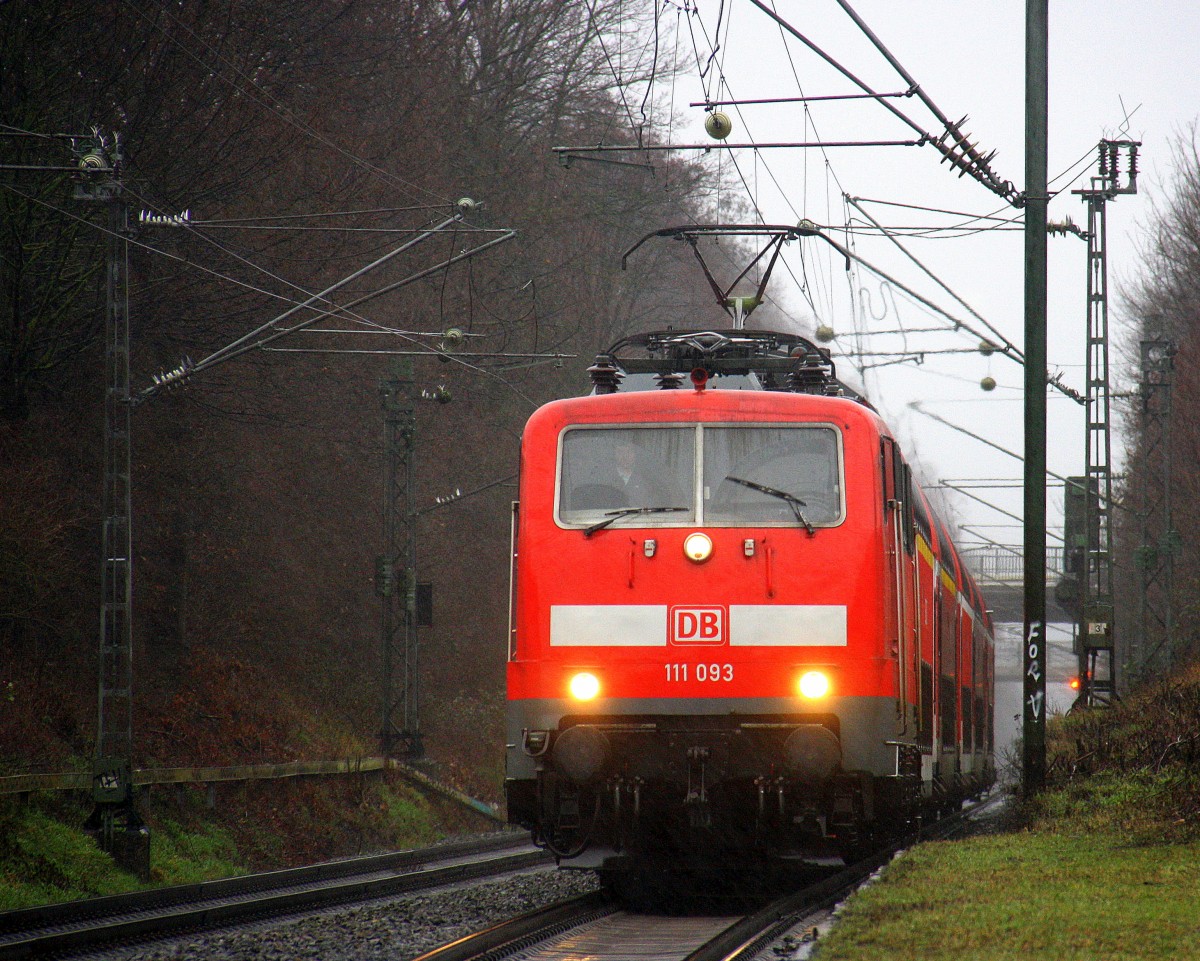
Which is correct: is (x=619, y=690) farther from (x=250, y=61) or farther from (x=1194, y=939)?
(x=250, y=61)

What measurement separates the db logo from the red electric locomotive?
0.01 m

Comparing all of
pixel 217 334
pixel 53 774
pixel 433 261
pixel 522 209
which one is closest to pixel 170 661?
pixel 217 334

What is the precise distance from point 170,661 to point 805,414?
1679 cm

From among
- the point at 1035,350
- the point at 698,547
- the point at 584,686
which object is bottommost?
the point at 584,686

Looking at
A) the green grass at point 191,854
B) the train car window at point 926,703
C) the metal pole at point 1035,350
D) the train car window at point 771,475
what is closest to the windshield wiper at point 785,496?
the train car window at point 771,475

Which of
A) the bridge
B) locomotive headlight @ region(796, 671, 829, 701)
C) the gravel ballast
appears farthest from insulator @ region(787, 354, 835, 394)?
the bridge

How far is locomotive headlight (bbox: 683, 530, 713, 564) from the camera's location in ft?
32.9


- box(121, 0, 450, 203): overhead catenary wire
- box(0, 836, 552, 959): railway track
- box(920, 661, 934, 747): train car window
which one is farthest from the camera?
box(121, 0, 450, 203): overhead catenary wire

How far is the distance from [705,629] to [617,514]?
0.98 metres

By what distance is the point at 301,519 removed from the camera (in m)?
30.5

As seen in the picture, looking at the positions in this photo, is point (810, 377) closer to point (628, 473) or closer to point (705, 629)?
point (628, 473)

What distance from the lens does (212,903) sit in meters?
13.0

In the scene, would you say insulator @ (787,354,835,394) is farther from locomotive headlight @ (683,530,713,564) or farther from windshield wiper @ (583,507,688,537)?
locomotive headlight @ (683,530,713,564)

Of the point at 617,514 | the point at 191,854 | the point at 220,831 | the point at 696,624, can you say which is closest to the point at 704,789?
the point at 696,624
